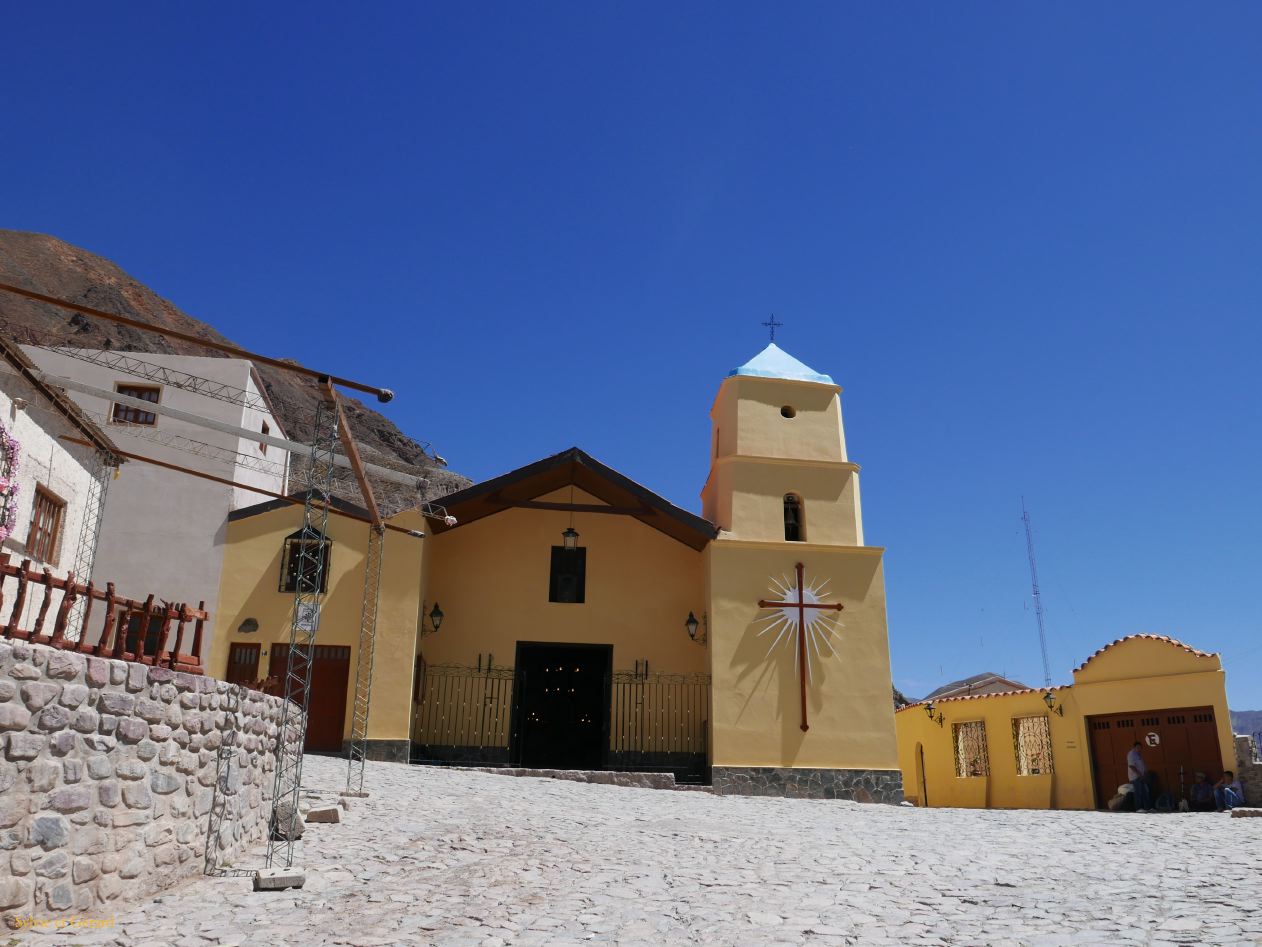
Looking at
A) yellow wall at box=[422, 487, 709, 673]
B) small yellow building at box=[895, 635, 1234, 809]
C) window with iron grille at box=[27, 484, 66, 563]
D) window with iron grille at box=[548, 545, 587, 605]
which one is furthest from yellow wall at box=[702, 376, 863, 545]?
window with iron grille at box=[27, 484, 66, 563]

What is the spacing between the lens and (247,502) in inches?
783

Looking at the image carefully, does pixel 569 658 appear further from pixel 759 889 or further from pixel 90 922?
pixel 90 922

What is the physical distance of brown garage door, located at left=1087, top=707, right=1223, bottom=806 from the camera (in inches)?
709

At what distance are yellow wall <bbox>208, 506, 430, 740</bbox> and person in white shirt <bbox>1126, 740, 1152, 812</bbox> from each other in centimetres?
1323

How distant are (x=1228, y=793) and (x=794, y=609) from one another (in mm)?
7817

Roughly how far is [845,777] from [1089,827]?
538 cm

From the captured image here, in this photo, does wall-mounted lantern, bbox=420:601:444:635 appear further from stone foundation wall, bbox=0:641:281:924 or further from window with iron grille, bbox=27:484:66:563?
stone foundation wall, bbox=0:641:281:924

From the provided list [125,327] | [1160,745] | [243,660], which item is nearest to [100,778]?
[243,660]

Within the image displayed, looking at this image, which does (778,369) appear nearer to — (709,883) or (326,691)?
(326,691)

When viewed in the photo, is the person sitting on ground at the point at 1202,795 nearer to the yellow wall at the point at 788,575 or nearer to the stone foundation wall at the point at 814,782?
the stone foundation wall at the point at 814,782

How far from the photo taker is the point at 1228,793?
16.6 meters

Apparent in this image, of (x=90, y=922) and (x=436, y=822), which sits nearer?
(x=90, y=922)

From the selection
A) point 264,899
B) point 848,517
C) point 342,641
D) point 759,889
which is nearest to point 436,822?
point 264,899

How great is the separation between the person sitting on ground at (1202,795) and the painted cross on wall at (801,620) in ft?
22.6
